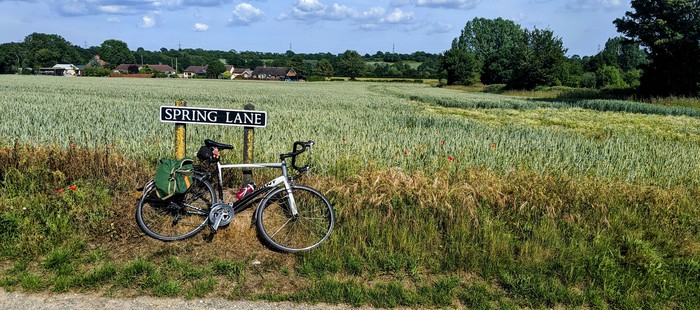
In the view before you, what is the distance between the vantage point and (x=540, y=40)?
61.3 metres

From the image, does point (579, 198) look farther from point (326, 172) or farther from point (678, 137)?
point (678, 137)

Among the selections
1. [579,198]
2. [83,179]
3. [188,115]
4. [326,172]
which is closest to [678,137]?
[579,198]

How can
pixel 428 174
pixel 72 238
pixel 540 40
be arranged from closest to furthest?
pixel 72 238 → pixel 428 174 → pixel 540 40

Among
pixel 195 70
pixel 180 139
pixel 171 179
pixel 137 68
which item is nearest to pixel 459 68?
pixel 195 70

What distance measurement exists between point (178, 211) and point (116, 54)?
589 ft

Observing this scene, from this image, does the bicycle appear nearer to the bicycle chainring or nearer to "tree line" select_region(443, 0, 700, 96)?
the bicycle chainring

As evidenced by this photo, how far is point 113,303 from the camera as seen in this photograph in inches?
158

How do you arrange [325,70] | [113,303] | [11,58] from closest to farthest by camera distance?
[113,303]
[11,58]
[325,70]

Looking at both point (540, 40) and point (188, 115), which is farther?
point (540, 40)

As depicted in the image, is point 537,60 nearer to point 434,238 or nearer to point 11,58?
point 434,238

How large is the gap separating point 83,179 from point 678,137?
1739 centimetres

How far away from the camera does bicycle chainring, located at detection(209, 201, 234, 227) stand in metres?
5.23

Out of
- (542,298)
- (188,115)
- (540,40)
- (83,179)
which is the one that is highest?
(540,40)

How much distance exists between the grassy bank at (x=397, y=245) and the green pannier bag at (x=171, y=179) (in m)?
0.59
